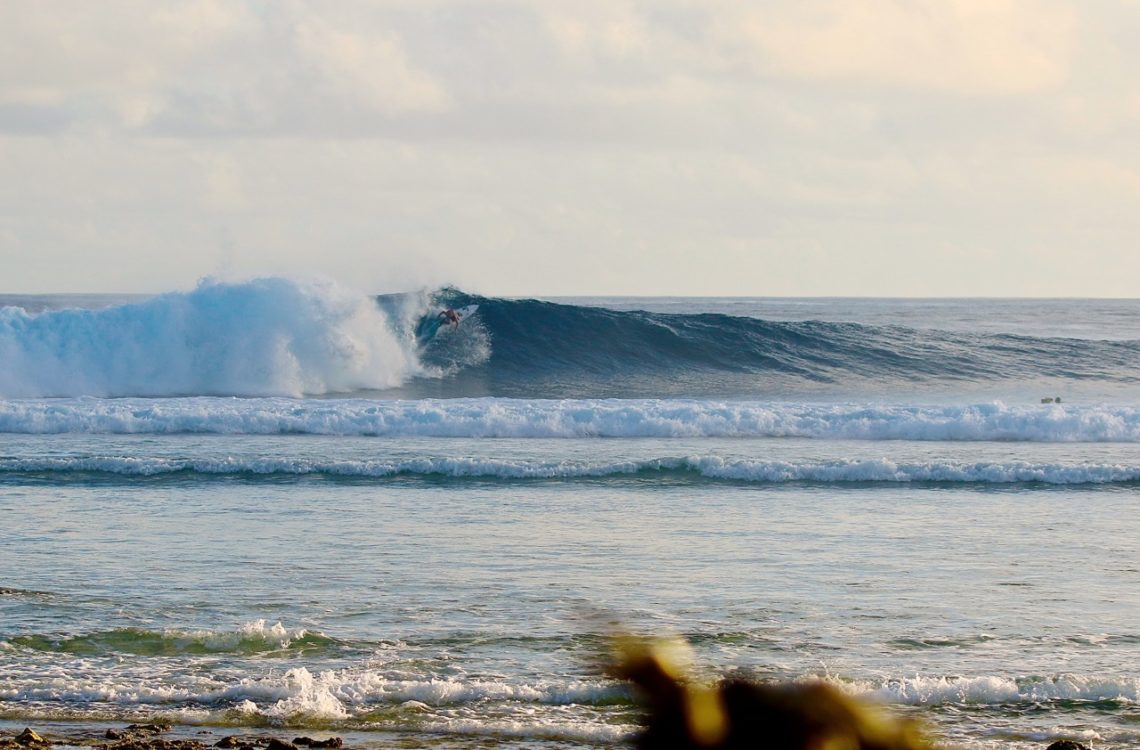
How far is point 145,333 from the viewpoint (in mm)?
31781

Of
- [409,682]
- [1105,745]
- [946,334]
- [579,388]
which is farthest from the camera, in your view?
[946,334]

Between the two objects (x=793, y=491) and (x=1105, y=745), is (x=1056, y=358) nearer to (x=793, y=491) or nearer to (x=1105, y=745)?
(x=793, y=491)

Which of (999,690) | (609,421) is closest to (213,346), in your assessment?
(609,421)

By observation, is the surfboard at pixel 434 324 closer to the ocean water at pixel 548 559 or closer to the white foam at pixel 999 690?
the ocean water at pixel 548 559

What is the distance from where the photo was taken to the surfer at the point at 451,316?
1407 inches

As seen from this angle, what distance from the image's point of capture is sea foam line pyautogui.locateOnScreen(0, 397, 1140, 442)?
67.6 ft

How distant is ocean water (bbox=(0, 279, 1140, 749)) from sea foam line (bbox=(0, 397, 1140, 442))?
0.22 ft

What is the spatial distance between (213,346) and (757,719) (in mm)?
31482

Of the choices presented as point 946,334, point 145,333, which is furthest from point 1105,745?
point 946,334

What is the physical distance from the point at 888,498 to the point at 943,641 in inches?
267

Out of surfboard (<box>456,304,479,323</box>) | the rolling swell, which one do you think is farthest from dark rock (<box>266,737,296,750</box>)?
surfboard (<box>456,304,479,323</box>)

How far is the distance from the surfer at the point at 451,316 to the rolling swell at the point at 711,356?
0.60 m

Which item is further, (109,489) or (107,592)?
(109,489)

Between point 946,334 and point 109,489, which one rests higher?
point 946,334
